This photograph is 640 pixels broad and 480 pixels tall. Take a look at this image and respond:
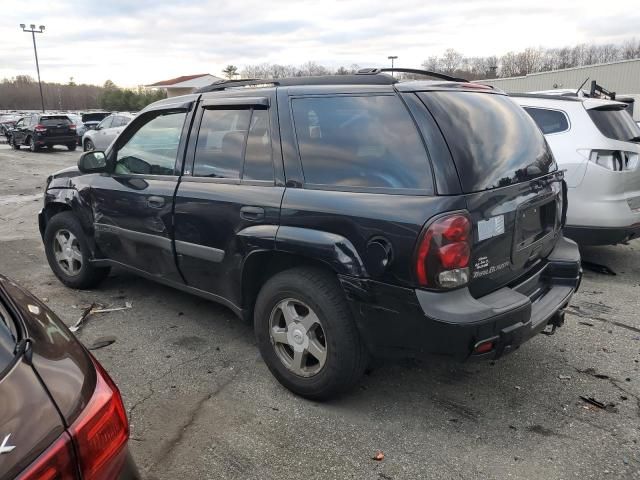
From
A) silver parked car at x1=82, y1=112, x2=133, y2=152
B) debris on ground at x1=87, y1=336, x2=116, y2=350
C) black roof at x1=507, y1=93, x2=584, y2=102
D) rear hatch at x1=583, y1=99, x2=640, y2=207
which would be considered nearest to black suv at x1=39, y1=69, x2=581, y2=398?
debris on ground at x1=87, y1=336, x2=116, y2=350

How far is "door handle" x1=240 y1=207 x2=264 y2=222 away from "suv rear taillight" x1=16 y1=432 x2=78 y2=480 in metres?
2.03

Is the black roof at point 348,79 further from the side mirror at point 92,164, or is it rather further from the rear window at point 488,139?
the side mirror at point 92,164

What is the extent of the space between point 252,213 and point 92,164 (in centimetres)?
199

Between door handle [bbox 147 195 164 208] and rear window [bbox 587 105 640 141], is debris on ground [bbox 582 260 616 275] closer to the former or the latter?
rear window [bbox 587 105 640 141]

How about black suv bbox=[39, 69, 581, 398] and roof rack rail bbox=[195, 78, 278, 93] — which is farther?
roof rack rail bbox=[195, 78, 278, 93]

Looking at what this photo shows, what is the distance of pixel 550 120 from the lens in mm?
5660

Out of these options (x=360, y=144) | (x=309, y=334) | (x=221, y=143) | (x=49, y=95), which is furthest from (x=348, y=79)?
(x=49, y=95)

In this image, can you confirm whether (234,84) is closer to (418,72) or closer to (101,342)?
(418,72)

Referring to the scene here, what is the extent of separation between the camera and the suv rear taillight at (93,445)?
127 centimetres

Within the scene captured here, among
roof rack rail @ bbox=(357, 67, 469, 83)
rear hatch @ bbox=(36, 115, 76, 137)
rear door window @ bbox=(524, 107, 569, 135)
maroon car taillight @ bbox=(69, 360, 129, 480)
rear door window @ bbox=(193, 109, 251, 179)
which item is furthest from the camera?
rear hatch @ bbox=(36, 115, 76, 137)

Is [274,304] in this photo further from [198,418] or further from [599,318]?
[599,318]

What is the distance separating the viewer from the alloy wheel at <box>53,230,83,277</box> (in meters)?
4.99

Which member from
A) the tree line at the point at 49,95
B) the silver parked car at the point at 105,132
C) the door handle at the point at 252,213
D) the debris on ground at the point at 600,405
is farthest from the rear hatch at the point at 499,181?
the tree line at the point at 49,95

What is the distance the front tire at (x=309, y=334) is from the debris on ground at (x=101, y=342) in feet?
4.55
